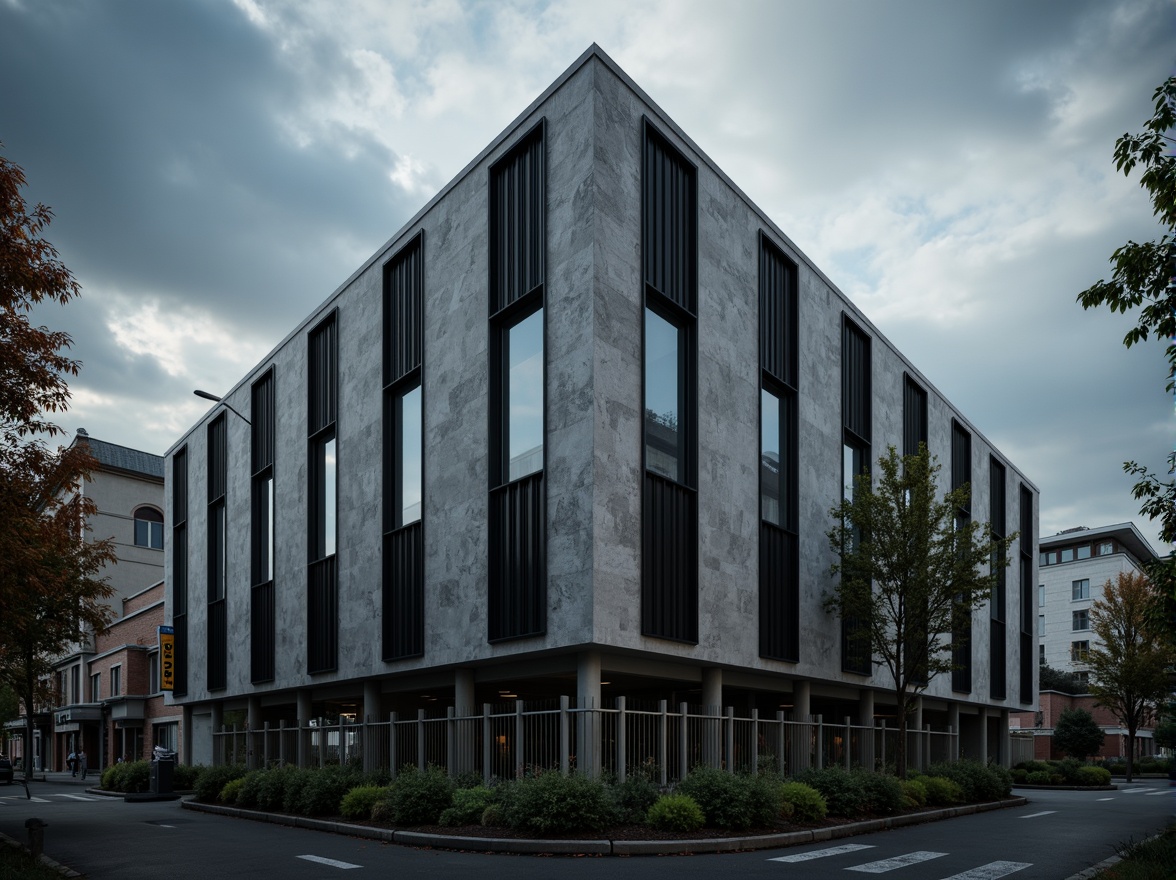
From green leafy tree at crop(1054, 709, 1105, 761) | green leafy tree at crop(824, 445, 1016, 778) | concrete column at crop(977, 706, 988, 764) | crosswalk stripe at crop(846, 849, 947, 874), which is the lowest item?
green leafy tree at crop(1054, 709, 1105, 761)

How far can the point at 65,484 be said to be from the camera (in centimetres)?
1739

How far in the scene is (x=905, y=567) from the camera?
1072 inches

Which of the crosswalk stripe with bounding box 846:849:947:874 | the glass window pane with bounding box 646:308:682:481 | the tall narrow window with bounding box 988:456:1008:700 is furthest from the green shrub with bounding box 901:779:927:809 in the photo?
the tall narrow window with bounding box 988:456:1008:700

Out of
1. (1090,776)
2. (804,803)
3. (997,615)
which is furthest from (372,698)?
(1090,776)

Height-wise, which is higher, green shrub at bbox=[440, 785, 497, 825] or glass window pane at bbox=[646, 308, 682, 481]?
glass window pane at bbox=[646, 308, 682, 481]

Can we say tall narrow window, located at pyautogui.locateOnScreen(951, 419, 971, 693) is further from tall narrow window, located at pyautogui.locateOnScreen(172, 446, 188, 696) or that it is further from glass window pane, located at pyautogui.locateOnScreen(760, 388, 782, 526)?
tall narrow window, located at pyautogui.locateOnScreen(172, 446, 188, 696)

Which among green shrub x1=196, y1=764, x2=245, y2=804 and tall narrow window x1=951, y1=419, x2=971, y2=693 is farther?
tall narrow window x1=951, y1=419, x2=971, y2=693

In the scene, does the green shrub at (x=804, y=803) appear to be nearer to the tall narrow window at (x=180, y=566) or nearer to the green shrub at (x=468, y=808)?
the green shrub at (x=468, y=808)

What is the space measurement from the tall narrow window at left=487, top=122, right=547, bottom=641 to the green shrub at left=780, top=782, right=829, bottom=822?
18.0 feet

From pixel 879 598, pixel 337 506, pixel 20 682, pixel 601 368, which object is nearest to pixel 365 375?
pixel 337 506

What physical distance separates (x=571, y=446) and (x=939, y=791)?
1333cm

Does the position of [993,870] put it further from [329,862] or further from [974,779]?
[974,779]

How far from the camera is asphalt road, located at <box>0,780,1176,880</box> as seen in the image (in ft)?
46.4

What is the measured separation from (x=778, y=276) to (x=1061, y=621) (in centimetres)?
8034
